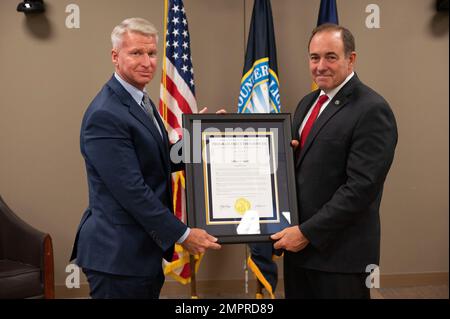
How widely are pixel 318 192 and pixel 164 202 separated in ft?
2.11

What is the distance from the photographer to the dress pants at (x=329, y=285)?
6.61 ft

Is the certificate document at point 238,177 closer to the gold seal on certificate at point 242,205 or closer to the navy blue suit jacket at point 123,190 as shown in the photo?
the gold seal on certificate at point 242,205

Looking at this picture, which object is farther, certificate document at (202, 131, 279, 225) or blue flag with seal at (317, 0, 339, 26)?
blue flag with seal at (317, 0, 339, 26)

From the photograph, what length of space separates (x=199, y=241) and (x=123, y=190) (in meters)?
0.38

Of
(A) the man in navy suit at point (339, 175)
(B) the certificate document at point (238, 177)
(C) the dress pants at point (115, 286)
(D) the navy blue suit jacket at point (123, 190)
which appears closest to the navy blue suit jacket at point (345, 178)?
(A) the man in navy suit at point (339, 175)

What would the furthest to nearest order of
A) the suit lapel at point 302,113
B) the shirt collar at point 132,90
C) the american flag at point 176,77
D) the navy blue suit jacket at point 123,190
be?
the american flag at point 176,77 < the suit lapel at point 302,113 < the shirt collar at point 132,90 < the navy blue suit jacket at point 123,190

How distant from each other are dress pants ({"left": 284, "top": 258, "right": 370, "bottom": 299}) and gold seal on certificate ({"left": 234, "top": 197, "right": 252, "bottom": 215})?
0.33 m

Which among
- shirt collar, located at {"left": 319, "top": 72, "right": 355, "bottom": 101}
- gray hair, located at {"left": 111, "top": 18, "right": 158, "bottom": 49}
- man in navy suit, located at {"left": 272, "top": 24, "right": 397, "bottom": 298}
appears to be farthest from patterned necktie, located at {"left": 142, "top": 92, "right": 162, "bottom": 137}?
shirt collar, located at {"left": 319, "top": 72, "right": 355, "bottom": 101}

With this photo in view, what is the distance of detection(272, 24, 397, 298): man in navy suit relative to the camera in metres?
1.91

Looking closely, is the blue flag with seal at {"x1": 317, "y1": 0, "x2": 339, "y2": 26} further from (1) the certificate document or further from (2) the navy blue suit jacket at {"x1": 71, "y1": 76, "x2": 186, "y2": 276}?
(2) the navy blue suit jacket at {"x1": 71, "y1": 76, "x2": 186, "y2": 276}

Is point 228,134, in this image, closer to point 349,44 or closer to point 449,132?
point 349,44

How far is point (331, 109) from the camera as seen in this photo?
1.99 metres

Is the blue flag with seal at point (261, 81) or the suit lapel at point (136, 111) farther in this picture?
the blue flag with seal at point (261, 81)

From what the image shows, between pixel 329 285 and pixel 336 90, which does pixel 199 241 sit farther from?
pixel 336 90
